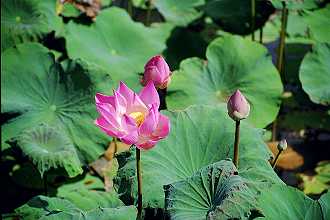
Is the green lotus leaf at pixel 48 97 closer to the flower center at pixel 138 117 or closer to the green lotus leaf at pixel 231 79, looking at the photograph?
the green lotus leaf at pixel 231 79

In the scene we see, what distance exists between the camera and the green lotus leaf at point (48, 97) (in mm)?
2578

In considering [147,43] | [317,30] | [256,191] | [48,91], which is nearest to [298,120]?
[317,30]

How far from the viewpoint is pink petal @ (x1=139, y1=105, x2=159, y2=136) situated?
152 cm

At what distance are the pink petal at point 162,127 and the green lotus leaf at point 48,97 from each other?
100cm

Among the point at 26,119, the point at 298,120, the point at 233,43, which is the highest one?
the point at 233,43

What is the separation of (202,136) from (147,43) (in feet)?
4.57

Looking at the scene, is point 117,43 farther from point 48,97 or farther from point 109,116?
point 109,116

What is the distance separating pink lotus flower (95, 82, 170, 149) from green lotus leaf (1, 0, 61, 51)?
5.35ft

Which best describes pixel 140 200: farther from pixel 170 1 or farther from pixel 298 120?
pixel 170 1

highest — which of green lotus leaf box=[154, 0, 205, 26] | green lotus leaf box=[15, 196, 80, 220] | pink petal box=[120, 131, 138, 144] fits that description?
pink petal box=[120, 131, 138, 144]

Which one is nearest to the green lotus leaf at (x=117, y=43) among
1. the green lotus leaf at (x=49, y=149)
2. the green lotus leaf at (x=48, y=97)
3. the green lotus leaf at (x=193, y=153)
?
the green lotus leaf at (x=48, y=97)

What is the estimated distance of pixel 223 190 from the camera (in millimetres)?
1569

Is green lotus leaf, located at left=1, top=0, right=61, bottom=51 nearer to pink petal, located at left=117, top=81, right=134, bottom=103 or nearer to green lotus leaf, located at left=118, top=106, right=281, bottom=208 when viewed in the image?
green lotus leaf, located at left=118, top=106, right=281, bottom=208

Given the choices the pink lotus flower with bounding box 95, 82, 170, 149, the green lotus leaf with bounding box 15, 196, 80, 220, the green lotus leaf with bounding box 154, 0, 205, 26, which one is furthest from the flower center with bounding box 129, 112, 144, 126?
the green lotus leaf with bounding box 154, 0, 205, 26
